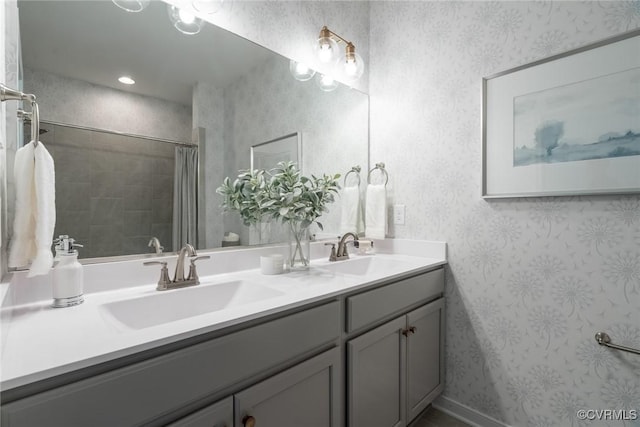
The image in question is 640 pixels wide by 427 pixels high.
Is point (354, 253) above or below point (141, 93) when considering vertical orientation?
below

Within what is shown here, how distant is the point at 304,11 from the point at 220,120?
0.85 m

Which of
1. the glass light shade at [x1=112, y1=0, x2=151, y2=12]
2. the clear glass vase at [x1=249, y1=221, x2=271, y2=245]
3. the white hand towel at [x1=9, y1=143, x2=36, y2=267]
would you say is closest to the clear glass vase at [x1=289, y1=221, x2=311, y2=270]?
the clear glass vase at [x1=249, y1=221, x2=271, y2=245]

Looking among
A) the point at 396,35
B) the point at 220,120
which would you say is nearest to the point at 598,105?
the point at 396,35

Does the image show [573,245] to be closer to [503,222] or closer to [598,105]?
[503,222]

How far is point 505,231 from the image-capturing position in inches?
58.6

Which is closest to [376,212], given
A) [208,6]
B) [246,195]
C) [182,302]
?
[246,195]

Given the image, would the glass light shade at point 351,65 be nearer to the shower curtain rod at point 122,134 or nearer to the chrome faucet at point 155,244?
the shower curtain rod at point 122,134

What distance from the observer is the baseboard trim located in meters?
1.53

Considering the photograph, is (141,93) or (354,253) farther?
(354,253)

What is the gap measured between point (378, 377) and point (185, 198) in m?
1.06

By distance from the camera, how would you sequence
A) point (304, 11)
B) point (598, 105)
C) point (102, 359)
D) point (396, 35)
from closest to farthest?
point (102, 359), point (598, 105), point (304, 11), point (396, 35)

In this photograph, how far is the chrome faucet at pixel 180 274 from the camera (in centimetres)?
107

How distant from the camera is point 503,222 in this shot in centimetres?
149

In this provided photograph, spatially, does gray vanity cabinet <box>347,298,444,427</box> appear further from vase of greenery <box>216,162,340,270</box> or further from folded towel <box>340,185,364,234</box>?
folded towel <box>340,185,364,234</box>
